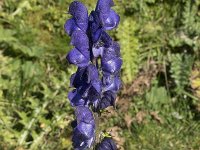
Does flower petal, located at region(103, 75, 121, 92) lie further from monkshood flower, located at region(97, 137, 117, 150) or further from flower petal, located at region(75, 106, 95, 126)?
monkshood flower, located at region(97, 137, 117, 150)

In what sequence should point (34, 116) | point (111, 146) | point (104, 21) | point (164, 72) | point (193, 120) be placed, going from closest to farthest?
1. point (104, 21)
2. point (111, 146)
3. point (34, 116)
4. point (193, 120)
5. point (164, 72)

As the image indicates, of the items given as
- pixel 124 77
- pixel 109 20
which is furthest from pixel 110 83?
pixel 124 77

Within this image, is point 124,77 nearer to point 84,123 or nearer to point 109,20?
→ point 84,123

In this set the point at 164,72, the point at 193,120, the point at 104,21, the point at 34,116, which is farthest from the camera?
the point at 164,72

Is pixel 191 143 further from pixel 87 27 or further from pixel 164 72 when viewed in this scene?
pixel 87 27

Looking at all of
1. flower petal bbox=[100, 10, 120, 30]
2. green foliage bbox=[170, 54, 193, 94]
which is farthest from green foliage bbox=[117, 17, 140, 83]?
flower petal bbox=[100, 10, 120, 30]

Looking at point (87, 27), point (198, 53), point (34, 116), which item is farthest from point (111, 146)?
point (198, 53)

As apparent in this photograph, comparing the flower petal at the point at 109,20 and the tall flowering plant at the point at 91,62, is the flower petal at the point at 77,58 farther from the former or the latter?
the flower petal at the point at 109,20
